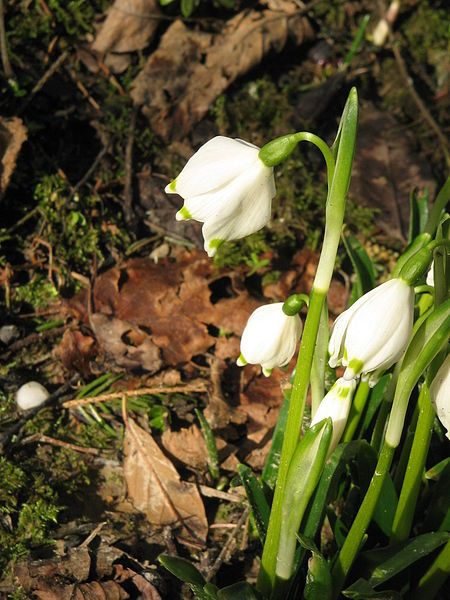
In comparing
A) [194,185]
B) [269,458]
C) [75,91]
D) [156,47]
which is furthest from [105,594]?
[156,47]

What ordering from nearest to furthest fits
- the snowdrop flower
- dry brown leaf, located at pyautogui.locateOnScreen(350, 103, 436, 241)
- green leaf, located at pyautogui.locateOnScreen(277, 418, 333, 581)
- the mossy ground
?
1. green leaf, located at pyautogui.locateOnScreen(277, 418, 333, 581)
2. the snowdrop flower
3. the mossy ground
4. dry brown leaf, located at pyautogui.locateOnScreen(350, 103, 436, 241)

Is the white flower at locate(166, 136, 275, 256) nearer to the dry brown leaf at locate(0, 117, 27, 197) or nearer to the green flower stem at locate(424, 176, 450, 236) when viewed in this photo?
the green flower stem at locate(424, 176, 450, 236)

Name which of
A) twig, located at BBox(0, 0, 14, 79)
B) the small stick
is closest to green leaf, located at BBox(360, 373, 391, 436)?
the small stick

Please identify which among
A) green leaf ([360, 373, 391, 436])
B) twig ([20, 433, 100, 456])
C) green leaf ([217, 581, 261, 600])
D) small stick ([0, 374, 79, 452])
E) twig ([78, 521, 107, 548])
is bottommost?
twig ([78, 521, 107, 548])

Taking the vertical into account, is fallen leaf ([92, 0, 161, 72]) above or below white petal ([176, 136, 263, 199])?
below

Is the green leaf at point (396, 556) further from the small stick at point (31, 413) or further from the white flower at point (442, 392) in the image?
the small stick at point (31, 413)

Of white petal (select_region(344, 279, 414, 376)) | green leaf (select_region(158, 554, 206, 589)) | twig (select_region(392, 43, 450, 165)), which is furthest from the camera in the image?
twig (select_region(392, 43, 450, 165))
